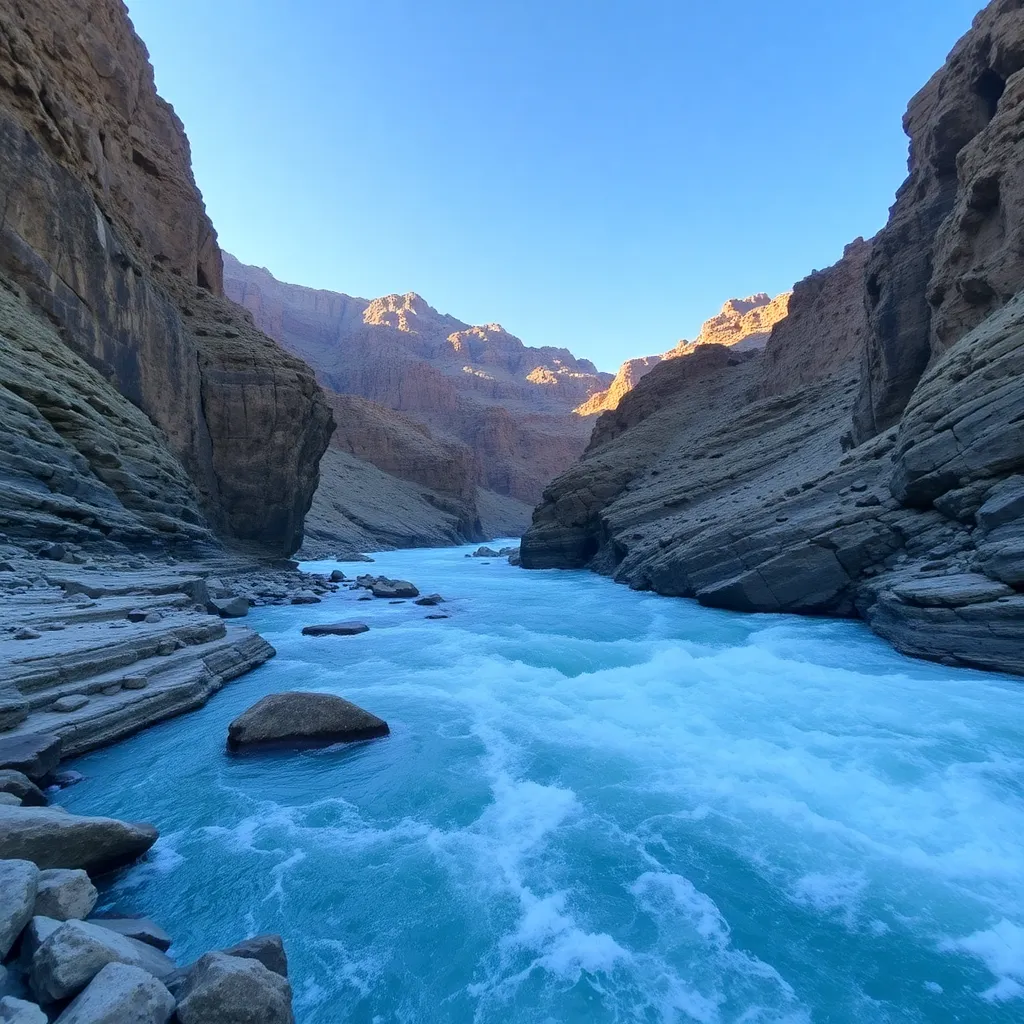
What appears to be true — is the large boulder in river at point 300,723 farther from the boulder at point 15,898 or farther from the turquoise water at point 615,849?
the boulder at point 15,898

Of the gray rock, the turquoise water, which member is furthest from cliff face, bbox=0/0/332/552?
the gray rock

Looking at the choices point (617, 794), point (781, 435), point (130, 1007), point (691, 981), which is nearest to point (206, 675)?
point (617, 794)

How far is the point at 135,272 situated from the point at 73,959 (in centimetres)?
2505

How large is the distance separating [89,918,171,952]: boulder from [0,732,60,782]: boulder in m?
2.68

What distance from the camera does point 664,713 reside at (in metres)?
8.77

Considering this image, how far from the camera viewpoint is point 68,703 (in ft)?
22.1

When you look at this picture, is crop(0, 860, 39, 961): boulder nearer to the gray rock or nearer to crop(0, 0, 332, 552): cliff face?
the gray rock

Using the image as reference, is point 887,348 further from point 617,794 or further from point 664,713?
point 617,794

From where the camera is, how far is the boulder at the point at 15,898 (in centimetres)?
272

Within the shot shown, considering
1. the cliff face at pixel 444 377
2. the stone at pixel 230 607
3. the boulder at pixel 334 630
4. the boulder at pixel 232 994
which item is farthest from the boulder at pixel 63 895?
the cliff face at pixel 444 377

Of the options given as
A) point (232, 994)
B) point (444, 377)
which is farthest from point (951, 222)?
point (444, 377)

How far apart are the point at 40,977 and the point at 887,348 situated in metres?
25.2

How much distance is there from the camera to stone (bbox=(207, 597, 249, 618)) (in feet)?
50.8

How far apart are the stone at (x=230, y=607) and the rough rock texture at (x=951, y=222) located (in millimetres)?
22705
